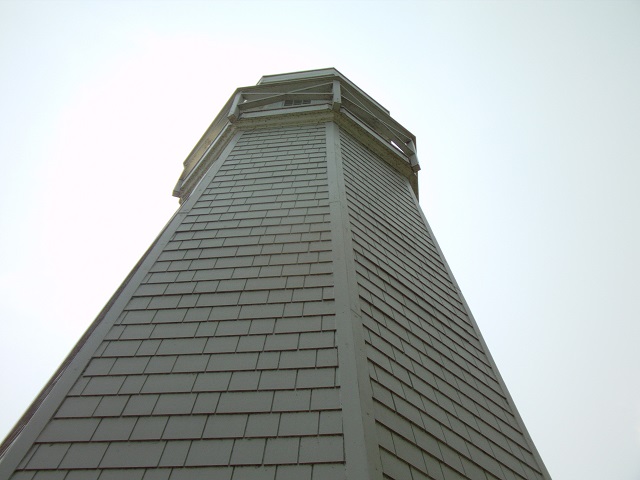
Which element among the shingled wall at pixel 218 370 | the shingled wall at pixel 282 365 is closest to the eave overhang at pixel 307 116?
the shingled wall at pixel 282 365

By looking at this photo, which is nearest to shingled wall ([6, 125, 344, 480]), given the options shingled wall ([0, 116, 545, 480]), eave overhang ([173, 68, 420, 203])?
shingled wall ([0, 116, 545, 480])

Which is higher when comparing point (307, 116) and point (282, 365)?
point (307, 116)

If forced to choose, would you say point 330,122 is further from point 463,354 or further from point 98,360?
point 98,360

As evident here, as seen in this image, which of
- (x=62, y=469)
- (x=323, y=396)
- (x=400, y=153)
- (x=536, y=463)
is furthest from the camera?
(x=400, y=153)

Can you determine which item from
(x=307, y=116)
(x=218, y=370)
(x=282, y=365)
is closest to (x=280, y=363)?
(x=282, y=365)

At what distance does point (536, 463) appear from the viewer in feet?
13.5

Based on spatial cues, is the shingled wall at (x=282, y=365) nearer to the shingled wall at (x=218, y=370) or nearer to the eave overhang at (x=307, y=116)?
the shingled wall at (x=218, y=370)

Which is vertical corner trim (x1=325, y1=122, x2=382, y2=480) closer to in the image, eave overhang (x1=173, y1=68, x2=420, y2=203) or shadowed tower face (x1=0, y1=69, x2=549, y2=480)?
shadowed tower face (x1=0, y1=69, x2=549, y2=480)

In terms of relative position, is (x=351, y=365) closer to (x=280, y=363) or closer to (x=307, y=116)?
(x=280, y=363)

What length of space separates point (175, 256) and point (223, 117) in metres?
5.33

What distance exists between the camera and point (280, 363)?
348 centimetres

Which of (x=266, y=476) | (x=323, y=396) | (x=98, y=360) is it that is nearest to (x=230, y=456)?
(x=266, y=476)

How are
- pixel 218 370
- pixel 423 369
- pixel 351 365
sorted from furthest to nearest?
pixel 423 369 → pixel 218 370 → pixel 351 365

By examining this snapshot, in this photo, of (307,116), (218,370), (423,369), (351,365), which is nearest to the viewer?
(351,365)
